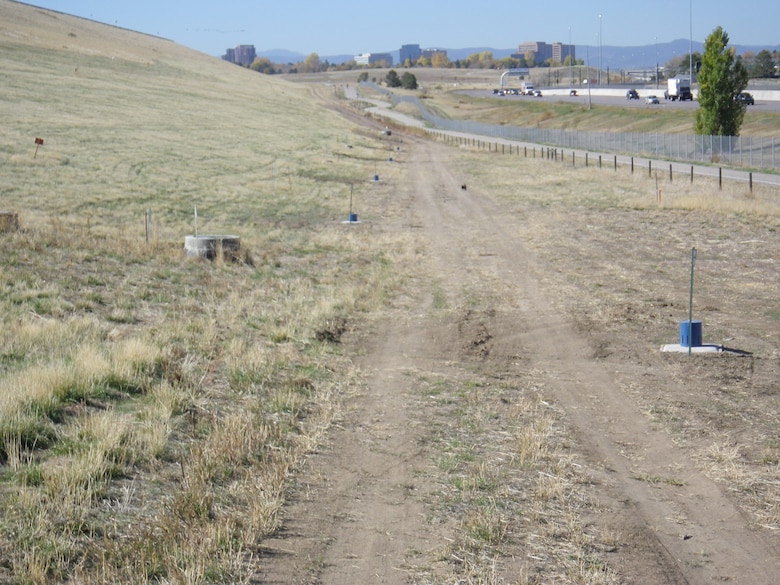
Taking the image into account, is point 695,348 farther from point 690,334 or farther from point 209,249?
point 209,249

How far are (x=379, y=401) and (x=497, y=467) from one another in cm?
239

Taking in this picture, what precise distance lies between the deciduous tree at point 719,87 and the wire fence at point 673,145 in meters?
1.25

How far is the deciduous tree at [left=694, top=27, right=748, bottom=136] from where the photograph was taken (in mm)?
50250

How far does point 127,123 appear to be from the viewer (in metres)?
53.7

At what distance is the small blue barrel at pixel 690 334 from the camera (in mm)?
13219

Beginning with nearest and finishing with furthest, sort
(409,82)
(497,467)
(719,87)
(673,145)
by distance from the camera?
(497,467) → (719,87) → (673,145) → (409,82)

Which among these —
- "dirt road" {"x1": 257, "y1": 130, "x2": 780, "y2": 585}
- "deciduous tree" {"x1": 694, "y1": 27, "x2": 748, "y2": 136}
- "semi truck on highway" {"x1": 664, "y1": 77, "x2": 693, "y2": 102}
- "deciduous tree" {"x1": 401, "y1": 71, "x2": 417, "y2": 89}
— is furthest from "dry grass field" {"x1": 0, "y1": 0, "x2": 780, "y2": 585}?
"deciduous tree" {"x1": 401, "y1": 71, "x2": 417, "y2": 89}

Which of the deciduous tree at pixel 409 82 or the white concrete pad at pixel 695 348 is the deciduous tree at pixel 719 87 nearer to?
the white concrete pad at pixel 695 348

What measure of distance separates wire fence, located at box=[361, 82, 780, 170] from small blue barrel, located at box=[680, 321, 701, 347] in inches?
1427

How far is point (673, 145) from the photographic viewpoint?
56594 mm

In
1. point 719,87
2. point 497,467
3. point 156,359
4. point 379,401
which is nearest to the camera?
point 497,467

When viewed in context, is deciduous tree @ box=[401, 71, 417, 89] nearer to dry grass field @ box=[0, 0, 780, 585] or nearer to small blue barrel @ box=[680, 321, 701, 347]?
dry grass field @ box=[0, 0, 780, 585]

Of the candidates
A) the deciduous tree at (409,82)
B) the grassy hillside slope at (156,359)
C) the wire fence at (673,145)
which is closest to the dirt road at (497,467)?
the grassy hillside slope at (156,359)

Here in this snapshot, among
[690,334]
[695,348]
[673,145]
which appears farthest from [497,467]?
[673,145]
